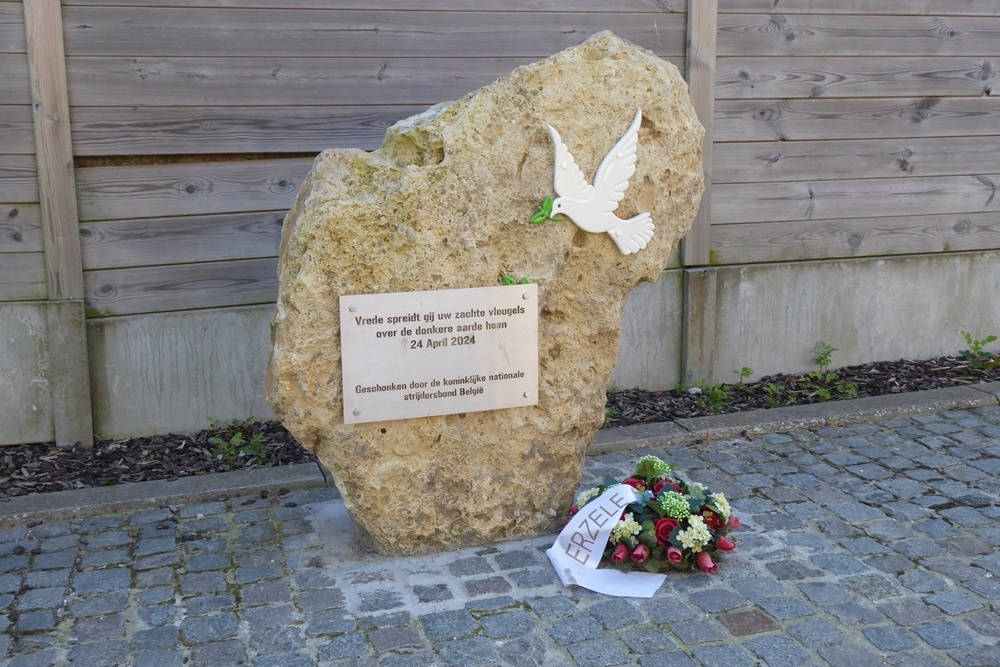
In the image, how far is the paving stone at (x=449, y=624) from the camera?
10.5 ft

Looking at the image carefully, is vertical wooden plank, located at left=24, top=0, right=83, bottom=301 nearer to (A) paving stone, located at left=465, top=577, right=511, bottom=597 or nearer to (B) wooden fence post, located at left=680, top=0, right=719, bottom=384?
(A) paving stone, located at left=465, top=577, right=511, bottom=597

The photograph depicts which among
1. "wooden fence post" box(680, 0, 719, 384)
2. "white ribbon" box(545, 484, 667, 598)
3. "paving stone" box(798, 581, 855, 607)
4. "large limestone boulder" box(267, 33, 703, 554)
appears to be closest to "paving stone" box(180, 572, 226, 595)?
"large limestone boulder" box(267, 33, 703, 554)

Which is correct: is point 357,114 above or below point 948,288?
above

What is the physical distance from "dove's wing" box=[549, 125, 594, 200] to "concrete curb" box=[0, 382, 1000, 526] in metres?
1.64

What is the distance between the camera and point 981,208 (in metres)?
6.45

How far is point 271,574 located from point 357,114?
2.51 meters

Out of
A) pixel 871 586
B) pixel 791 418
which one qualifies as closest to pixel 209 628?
pixel 871 586

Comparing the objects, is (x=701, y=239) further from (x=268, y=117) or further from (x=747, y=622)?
(x=747, y=622)

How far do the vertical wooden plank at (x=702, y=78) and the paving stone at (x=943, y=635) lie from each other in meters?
2.95

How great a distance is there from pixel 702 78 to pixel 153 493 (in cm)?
370

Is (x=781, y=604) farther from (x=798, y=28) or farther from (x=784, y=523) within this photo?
(x=798, y=28)

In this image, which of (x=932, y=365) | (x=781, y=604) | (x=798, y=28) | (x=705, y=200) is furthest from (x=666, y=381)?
(x=781, y=604)

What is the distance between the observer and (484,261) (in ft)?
12.1

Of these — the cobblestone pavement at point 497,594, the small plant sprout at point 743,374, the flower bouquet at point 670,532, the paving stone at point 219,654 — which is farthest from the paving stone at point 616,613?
the small plant sprout at point 743,374
